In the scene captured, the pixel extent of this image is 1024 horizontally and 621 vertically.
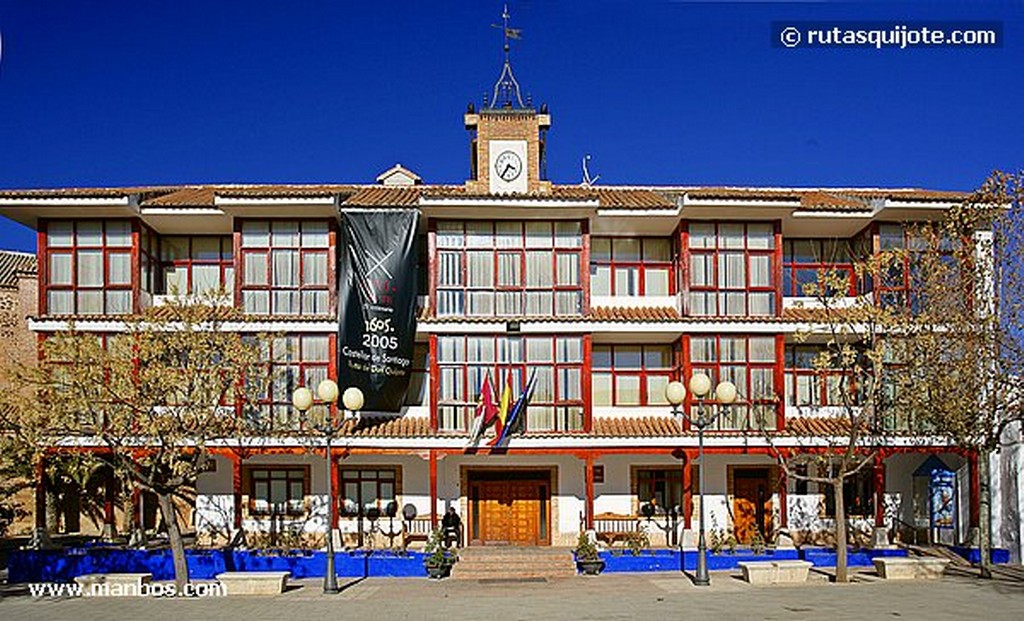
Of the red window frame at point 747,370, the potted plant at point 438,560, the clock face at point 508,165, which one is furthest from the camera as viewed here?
the clock face at point 508,165

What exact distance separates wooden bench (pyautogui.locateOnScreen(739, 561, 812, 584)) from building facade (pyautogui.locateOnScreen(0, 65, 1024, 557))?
559cm

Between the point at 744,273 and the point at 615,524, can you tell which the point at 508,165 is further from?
the point at 615,524

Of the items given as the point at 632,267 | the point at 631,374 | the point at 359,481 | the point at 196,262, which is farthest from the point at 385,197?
the point at 631,374

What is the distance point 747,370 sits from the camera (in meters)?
29.6

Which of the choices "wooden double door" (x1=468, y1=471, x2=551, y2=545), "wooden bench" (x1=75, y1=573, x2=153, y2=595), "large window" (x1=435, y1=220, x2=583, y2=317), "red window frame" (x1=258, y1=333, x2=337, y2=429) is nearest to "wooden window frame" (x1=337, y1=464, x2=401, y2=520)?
"wooden double door" (x1=468, y1=471, x2=551, y2=545)

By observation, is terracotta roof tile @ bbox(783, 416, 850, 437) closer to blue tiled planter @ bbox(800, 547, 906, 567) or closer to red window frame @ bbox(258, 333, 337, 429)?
blue tiled planter @ bbox(800, 547, 906, 567)

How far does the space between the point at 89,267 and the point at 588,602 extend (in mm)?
16544

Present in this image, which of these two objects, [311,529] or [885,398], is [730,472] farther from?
[311,529]

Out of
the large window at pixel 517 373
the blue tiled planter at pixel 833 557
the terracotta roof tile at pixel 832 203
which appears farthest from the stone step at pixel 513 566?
the terracotta roof tile at pixel 832 203

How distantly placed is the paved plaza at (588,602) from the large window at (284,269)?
8174mm

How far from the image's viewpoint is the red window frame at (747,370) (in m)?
29.4

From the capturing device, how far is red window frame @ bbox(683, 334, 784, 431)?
29.4 metres

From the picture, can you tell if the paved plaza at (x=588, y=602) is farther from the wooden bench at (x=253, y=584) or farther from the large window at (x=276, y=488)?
the large window at (x=276, y=488)

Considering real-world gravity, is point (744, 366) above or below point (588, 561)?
above
